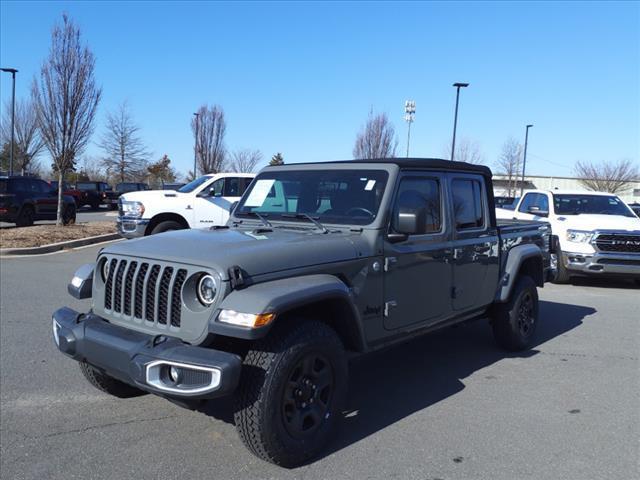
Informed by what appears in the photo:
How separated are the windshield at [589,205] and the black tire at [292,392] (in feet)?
29.2

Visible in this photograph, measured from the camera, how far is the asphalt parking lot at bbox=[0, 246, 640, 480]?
11.0 feet

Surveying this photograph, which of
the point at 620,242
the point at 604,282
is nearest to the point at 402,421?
the point at 620,242

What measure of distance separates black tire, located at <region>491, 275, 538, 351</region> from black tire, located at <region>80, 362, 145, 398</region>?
3.54 meters

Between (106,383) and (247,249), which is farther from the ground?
(247,249)

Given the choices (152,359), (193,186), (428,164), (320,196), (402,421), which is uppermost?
(428,164)

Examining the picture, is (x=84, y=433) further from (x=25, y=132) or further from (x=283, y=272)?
(x=25, y=132)

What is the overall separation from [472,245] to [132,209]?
28.2ft

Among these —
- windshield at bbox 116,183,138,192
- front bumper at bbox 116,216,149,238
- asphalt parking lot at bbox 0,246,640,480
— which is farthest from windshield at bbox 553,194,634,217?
windshield at bbox 116,183,138,192

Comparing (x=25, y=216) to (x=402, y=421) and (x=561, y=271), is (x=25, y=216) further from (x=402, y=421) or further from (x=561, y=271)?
(x=402, y=421)

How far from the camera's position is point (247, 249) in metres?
3.45

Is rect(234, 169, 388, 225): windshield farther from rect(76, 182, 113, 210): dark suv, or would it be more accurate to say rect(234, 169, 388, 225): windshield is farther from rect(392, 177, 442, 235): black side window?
rect(76, 182, 113, 210): dark suv

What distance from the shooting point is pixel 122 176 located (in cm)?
4184

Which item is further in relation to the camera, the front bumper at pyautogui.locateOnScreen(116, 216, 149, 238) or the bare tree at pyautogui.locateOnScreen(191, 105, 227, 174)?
the bare tree at pyautogui.locateOnScreen(191, 105, 227, 174)

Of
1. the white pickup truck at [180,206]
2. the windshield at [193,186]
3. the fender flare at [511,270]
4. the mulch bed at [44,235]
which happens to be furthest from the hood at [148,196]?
the fender flare at [511,270]
